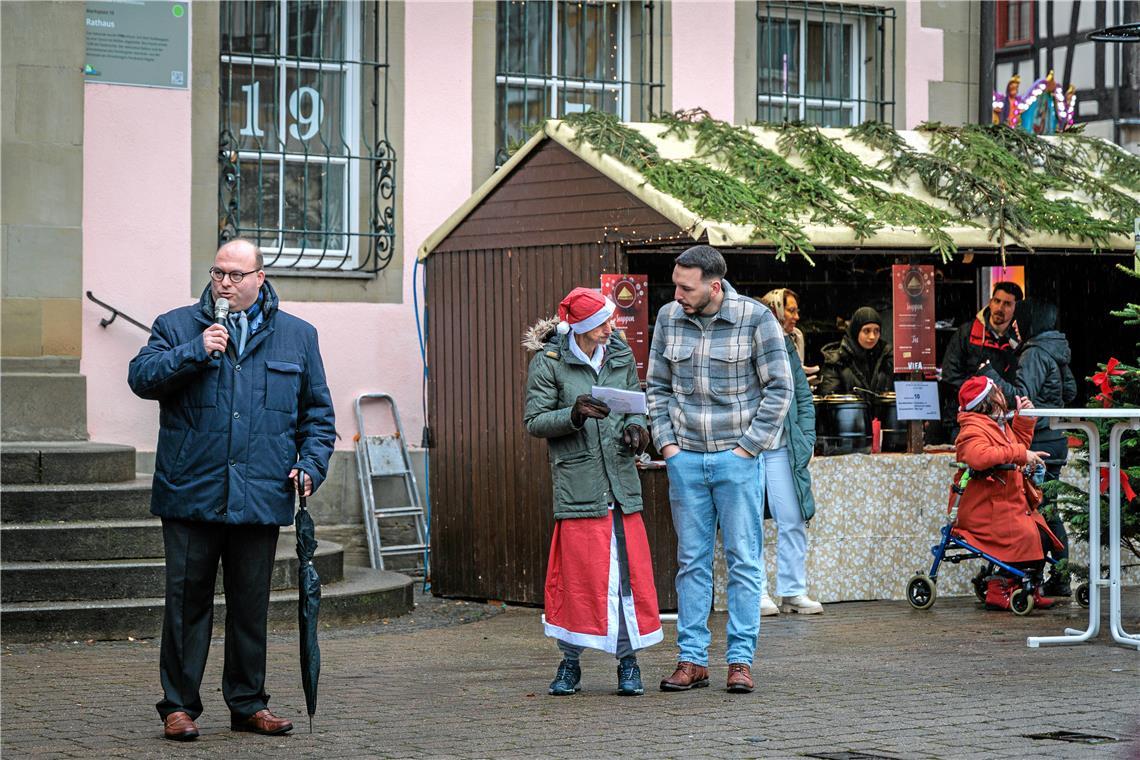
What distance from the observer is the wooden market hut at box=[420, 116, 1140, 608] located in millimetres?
10578

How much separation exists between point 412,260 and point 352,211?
0.55 m

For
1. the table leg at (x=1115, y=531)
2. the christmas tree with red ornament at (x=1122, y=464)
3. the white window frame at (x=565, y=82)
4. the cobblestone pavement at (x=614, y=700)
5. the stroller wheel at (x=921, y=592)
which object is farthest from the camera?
the white window frame at (x=565, y=82)

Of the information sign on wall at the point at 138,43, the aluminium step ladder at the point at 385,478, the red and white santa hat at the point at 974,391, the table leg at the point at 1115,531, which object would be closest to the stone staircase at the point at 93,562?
the aluminium step ladder at the point at 385,478

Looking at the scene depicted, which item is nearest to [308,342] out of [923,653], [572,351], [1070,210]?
[572,351]

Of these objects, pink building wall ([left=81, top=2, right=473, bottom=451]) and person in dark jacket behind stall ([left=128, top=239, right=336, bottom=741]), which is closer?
person in dark jacket behind stall ([left=128, top=239, right=336, bottom=741])

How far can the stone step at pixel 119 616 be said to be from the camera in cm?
955

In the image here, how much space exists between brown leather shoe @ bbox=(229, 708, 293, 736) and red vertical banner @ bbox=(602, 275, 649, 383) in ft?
13.4

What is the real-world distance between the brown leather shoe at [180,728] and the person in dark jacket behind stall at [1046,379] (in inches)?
236

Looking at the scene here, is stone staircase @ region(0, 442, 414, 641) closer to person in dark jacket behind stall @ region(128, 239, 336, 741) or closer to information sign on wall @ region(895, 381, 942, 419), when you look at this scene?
person in dark jacket behind stall @ region(128, 239, 336, 741)

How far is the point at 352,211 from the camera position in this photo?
43.0 ft

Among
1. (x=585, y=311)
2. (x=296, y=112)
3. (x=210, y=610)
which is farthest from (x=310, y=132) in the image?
(x=210, y=610)

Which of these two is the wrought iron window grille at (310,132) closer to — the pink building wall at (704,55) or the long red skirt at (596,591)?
the pink building wall at (704,55)

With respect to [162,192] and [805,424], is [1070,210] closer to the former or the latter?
[805,424]

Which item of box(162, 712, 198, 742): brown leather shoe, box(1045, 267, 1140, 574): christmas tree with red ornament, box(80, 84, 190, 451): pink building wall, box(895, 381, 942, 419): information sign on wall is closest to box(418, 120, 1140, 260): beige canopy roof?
box(895, 381, 942, 419): information sign on wall
